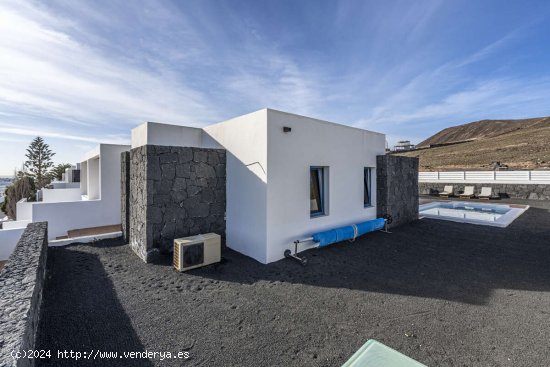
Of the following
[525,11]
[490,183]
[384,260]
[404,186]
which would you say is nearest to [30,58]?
[384,260]

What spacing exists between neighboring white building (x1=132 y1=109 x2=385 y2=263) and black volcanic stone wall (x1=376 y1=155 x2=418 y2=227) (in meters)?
1.12

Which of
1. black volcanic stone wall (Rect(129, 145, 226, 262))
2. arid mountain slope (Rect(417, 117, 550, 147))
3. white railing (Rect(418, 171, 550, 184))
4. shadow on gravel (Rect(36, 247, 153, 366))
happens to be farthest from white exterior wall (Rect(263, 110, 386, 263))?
arid mountain slope (Rect(417, 117, 550, 147))

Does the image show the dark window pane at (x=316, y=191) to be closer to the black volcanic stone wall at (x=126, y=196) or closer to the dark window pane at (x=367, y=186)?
the dark window pane at (x=367, y=186)

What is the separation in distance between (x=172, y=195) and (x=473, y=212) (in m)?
14.8

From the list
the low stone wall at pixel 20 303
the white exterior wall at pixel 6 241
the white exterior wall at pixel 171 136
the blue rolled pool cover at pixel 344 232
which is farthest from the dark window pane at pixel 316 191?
the white exterior wall at pixel 6 241

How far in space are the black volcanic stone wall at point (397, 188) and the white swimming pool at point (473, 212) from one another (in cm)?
171

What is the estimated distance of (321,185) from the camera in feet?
22.0

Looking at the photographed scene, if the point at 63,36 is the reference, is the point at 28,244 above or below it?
below

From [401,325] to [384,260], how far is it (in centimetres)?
255

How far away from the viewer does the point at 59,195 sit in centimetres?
1216

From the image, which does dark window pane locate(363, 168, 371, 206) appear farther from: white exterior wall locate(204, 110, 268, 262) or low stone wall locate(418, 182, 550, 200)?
low stone wall locate(418, 182, 550, 200)

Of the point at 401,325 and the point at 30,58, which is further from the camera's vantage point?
the point at 30,58

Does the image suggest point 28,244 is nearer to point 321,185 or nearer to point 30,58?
point 30,58

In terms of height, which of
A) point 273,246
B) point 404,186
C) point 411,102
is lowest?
point 273,246
